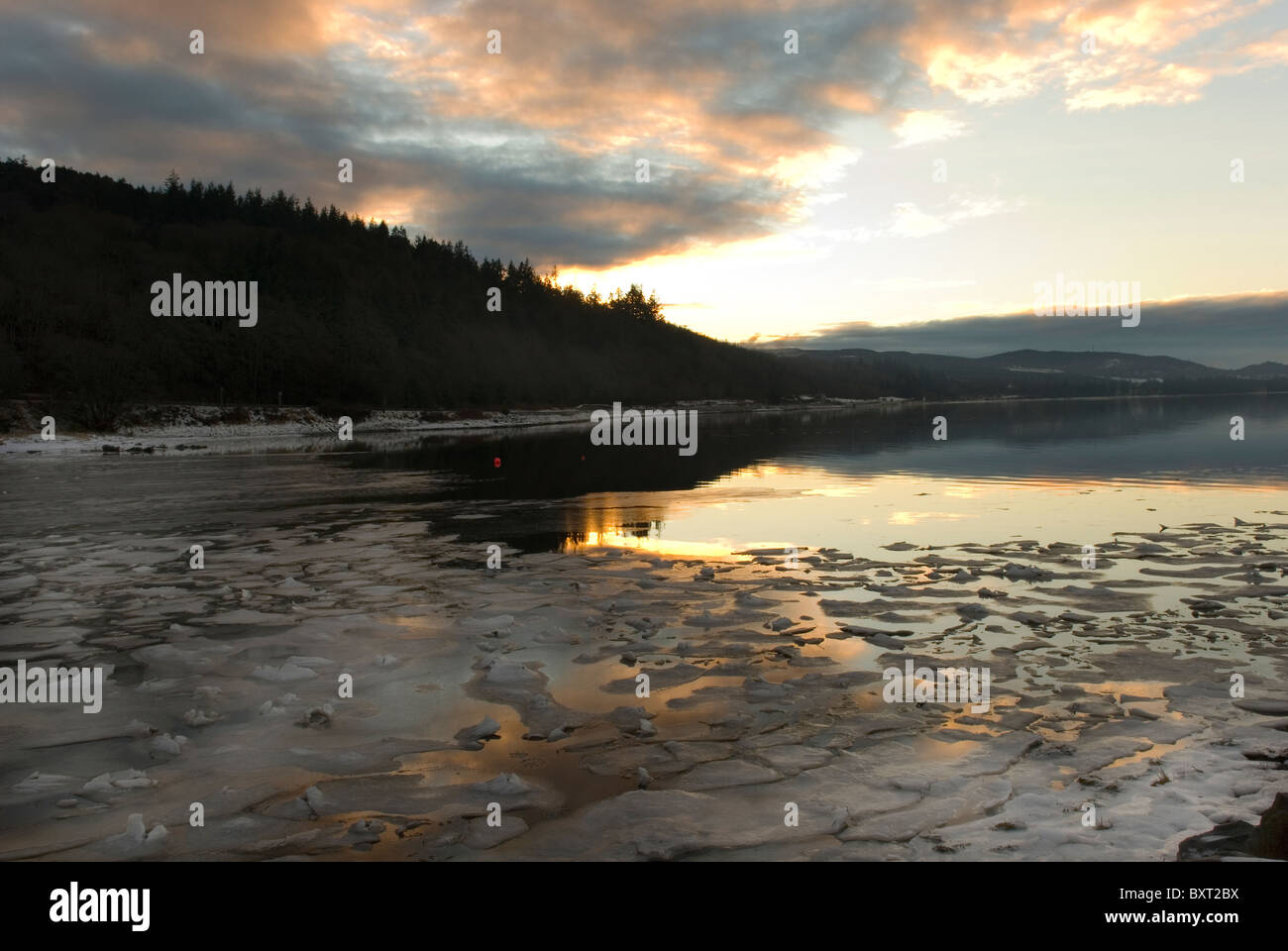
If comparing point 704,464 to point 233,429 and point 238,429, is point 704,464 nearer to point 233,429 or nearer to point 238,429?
point 233,429

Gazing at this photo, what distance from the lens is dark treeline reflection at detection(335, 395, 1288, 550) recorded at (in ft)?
70.3

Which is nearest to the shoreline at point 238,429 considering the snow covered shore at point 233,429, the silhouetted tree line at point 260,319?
the snow covered shore at point 233,429

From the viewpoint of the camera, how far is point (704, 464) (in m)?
38.3

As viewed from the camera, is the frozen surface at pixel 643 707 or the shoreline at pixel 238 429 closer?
the frozen surface at pixel 643 707

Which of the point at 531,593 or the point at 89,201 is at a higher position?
the point at 89,201

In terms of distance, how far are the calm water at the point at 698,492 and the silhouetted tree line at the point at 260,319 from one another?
3402cm

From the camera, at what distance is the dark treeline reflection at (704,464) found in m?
21.4

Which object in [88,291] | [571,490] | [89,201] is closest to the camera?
[571,490]

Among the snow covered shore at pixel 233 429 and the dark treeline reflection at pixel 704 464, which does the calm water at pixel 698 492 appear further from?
the snow covered shore at pixel 233 429

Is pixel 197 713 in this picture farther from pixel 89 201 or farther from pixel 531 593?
pixel 89 201

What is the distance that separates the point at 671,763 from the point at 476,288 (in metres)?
202

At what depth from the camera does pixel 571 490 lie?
26953mm
